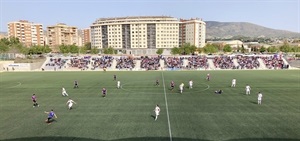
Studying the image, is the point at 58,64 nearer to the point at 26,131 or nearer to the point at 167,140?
the point at 26,131

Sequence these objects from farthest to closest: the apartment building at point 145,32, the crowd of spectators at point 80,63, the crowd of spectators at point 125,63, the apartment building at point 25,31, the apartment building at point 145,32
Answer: the apartment building at point 25,31
the apartment building at point 145,32
the apartment building at point 145,32
the crowd of spectators at point 80,63
the crowd of spectators at point 125,63

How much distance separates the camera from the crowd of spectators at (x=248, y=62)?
245 feet

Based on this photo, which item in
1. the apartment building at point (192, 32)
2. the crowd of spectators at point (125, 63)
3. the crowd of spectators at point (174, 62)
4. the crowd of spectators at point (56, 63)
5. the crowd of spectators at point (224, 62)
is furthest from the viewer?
the apartment building at point (192, 32)

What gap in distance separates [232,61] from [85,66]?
164ft

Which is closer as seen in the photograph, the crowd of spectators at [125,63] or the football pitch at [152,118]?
the football pitch at [152,118]

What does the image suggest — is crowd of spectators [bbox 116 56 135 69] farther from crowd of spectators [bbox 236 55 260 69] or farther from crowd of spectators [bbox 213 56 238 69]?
crowd of spectators [bbox 236 55 260 69]

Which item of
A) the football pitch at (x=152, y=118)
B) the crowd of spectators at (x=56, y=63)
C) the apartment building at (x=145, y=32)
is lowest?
the football pitch at (x=152, y=118)

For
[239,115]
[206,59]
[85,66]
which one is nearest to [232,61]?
[206,59]

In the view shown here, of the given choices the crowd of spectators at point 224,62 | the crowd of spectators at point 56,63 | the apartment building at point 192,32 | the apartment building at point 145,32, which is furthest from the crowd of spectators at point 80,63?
the apartment building at point 192,32

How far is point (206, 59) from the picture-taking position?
82.0m

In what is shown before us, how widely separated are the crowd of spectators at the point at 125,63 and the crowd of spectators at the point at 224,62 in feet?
92.1

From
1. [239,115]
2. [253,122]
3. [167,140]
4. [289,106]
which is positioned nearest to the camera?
[167,140]

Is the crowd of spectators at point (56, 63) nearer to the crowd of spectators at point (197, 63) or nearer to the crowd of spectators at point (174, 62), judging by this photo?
the crowd of spectators at point (174, 62)

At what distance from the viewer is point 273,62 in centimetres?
7675
